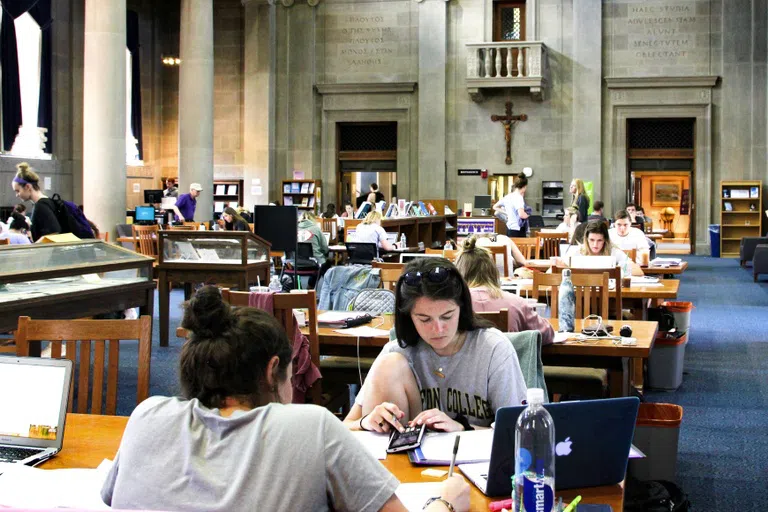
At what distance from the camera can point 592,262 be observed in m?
7.30

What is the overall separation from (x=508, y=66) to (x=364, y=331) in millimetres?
16540

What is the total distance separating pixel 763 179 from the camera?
20906 millimetres

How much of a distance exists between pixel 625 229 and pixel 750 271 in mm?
8859

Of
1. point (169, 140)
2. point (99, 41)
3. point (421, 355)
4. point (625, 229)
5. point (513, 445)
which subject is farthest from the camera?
point (169, 140)

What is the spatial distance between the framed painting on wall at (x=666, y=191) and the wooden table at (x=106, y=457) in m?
28.1

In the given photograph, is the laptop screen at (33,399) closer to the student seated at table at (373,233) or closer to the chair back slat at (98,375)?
the chair back slat at (98,375)

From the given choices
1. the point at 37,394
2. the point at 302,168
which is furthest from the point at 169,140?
the point at 37,394

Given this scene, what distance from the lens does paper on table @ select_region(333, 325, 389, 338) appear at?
511 cm

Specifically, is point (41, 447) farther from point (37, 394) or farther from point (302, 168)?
point (302, 168)

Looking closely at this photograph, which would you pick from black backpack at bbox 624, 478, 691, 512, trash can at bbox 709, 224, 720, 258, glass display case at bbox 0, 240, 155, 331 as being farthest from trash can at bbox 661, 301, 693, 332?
trash can at bbox 709, 224, 720, 258

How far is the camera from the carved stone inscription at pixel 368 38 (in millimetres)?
22219

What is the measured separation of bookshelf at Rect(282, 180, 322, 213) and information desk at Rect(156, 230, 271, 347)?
42.2 ft

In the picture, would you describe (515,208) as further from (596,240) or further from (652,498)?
(652,498)

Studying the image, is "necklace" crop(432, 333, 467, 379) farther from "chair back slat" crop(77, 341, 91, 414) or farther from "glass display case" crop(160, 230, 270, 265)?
"glass display case" crop(160, 230, 270, 265)
